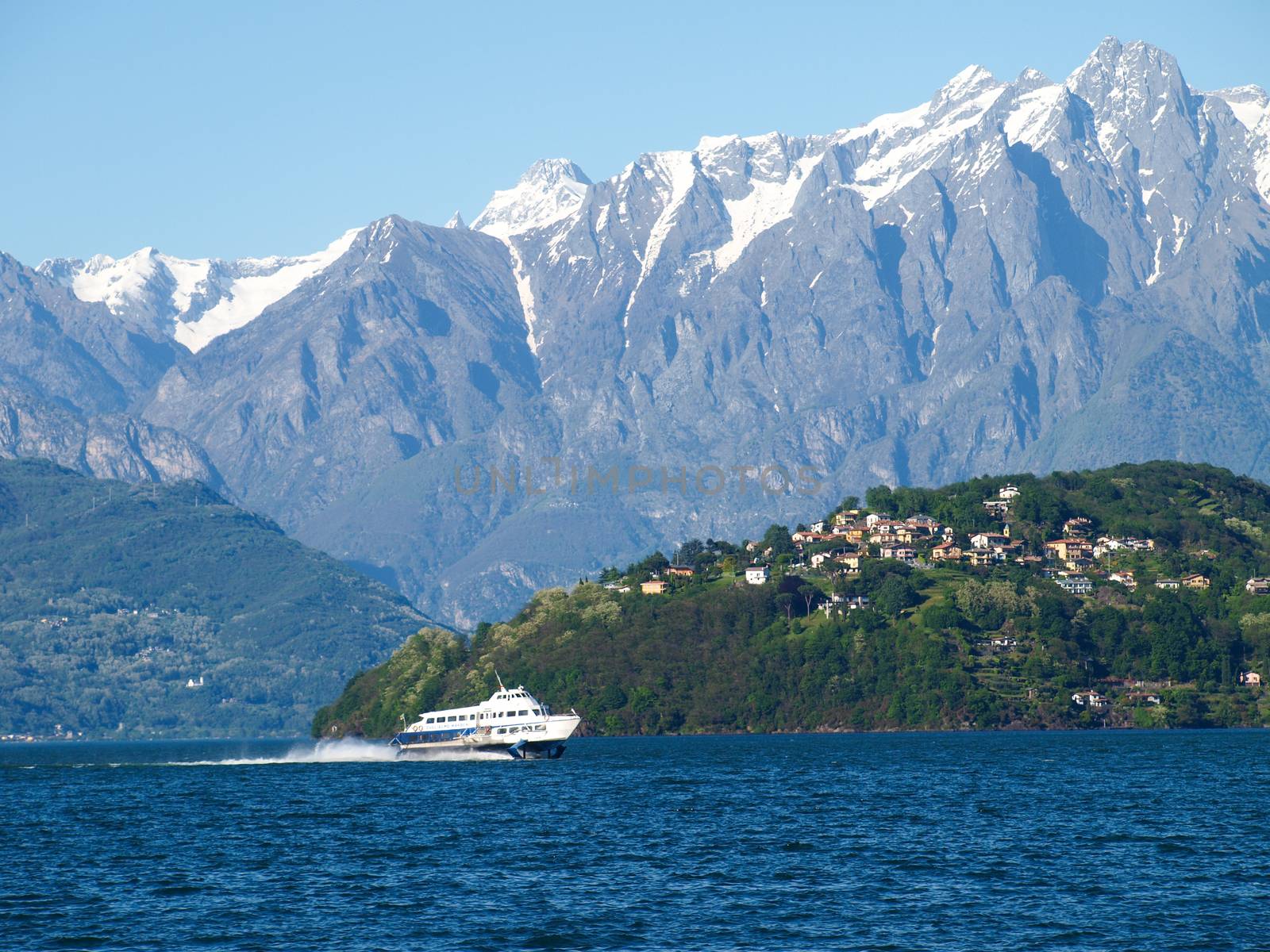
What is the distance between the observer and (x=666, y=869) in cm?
11819

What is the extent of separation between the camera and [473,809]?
161 m

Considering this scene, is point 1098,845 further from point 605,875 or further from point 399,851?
point 399,851

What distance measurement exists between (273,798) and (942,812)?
65.3 metres

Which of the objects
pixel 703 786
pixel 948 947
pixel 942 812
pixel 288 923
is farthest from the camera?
pixel 703 786

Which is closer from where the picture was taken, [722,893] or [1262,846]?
[722,893]

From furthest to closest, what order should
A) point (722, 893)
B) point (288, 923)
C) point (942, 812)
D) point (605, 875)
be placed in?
point (942, 812) → point (605, 875) → point (722, 893) → point (288, 923)

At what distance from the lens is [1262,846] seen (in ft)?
410

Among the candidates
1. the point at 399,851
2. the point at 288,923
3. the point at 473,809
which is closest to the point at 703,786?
the point at 473,809

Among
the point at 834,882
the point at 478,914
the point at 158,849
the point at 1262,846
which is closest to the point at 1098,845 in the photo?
the point at 1262,846

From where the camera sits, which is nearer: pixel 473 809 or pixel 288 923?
pixel 288 923

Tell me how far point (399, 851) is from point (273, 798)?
5339 centimetres

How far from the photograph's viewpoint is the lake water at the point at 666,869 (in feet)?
319

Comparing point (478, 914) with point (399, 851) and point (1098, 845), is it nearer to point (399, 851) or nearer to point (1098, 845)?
point (399, 851)

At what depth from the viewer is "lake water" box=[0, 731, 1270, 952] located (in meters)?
97.2
